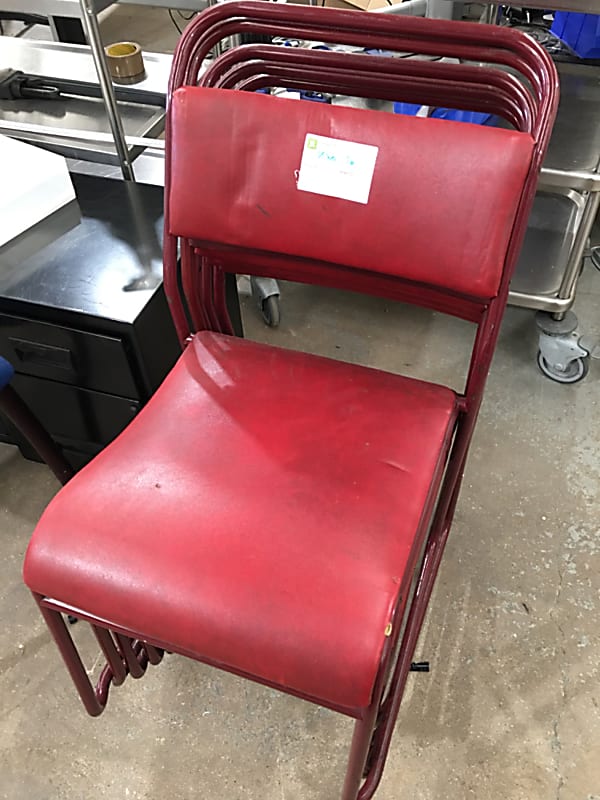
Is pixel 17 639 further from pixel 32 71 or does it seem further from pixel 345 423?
pixel 32 71

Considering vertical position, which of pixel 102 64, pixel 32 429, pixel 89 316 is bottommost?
pixel 32 429

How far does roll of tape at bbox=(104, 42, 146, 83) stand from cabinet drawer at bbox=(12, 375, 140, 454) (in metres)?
0.85

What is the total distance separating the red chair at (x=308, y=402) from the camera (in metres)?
0.73

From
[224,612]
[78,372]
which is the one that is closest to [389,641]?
[224,612]

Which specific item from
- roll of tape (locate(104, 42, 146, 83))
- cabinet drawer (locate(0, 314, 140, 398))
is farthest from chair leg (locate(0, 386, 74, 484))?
roll of tape (locate(104, 42, 146, 83))

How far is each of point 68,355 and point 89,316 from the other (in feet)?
0.36

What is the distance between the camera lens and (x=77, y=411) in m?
1.30

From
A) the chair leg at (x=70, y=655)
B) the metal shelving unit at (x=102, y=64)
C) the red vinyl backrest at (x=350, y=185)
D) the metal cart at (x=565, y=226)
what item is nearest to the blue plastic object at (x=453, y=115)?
the metal cart at (x=565, y=226)

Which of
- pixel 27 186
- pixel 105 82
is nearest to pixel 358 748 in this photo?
pixel 27 186

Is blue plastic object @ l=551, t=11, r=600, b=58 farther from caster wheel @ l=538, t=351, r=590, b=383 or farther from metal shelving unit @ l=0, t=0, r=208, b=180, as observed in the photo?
metal shelving unit @ l=0, t=0, r=208, b=180

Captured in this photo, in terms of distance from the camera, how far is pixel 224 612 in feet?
2.39

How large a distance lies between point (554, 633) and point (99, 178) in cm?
129

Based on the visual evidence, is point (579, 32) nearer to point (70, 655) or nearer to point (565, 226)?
point (565, 226)

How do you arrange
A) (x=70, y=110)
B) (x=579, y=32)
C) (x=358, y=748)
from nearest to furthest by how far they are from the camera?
(x=358, y=748)
(x=579, y=32)
(x=70, y=110)
